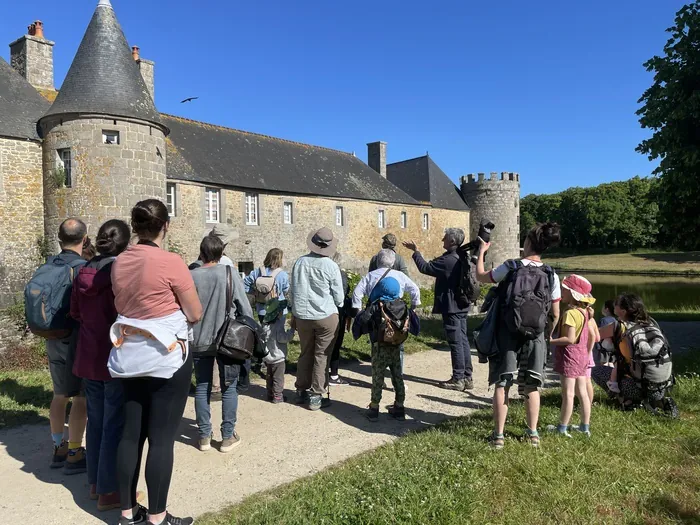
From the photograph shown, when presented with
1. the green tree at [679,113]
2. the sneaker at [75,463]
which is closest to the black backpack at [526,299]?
the sneaker at [75,463]

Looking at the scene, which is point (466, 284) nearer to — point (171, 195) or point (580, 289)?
point (580, 289)

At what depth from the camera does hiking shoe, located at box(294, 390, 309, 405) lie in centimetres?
534

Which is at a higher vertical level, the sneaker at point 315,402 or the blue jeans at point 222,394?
the blue jeans at point 222,394

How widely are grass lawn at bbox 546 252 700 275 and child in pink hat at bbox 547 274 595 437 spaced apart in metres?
45.7

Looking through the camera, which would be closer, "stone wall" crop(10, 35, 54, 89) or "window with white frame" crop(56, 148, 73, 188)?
"window with white frame" crop(56, 148, 73, 188)

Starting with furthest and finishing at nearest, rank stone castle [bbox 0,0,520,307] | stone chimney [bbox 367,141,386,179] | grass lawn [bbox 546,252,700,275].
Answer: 1. grass lawn [bbox 546,252,700,275]
2. stone chimney [bbox 367,141,386,179]
3. stone castle [bbox 0,0,520,307]

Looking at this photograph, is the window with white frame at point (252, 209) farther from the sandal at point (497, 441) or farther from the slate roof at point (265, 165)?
the sandal at point (497, 441)

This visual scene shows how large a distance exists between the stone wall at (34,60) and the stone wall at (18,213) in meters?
3.59

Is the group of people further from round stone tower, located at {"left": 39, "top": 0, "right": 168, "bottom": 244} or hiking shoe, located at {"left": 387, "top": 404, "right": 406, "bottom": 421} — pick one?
round stone tower, located at {"left": 39, "top": 0, "right": 168, "bottom": 244}

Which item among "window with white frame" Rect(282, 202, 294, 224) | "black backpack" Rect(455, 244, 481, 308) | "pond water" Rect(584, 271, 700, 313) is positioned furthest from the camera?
"pond water" Rect(584, 271, 700, 313)

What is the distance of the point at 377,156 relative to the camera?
103 feet

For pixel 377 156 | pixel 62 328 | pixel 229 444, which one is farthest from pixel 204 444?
pixel 377 156

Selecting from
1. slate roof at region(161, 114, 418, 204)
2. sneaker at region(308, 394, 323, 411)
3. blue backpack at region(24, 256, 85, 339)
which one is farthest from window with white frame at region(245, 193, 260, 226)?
blue backpack at region(24, 256, 85, 339)

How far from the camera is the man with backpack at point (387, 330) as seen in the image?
4.72m
